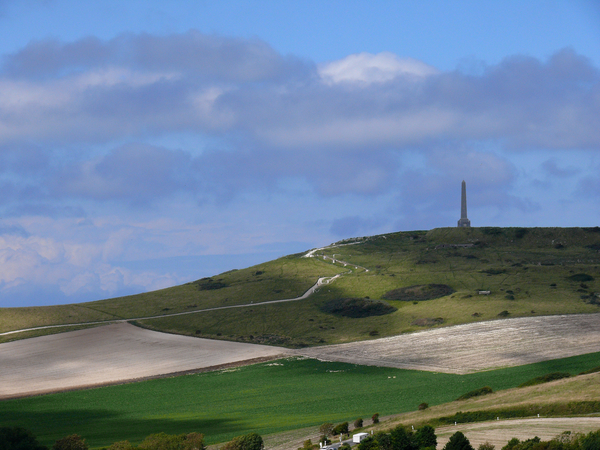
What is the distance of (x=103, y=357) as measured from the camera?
109 meters

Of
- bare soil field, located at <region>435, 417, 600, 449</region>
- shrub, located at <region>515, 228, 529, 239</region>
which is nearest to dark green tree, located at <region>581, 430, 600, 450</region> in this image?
bare soil field, located at <region>435, 417, 600, 449</region>

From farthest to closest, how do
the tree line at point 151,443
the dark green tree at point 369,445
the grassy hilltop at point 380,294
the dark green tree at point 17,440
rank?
1. the grassy hilltop at point 380,294
2. the dark green tree at point 17,440
3. the tree line at point 151,443
4. the dark green tree at point 369,445

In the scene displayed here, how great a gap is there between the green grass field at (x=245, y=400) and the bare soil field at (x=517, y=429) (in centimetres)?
844

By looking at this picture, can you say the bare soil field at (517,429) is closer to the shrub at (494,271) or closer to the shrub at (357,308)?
the shrub at (357,308)

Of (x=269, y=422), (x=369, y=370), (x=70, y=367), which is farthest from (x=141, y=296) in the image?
(x=269, y=422)

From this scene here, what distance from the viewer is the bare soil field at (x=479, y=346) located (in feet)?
297

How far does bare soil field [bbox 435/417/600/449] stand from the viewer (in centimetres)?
4669

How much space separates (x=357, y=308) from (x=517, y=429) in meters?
80.1

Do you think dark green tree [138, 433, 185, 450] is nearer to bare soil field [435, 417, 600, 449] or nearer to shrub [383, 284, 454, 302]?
bare soil field [435, 417, 600, 449]

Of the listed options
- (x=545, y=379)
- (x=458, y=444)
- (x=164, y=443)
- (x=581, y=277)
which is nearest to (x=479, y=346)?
(x=545, y=379)

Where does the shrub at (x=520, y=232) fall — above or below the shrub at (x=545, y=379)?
above

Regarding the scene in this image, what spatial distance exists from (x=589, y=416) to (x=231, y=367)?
61.0 metres

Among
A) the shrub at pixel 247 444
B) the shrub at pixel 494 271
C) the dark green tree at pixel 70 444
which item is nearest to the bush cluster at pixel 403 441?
the shrub at pixel 247 444

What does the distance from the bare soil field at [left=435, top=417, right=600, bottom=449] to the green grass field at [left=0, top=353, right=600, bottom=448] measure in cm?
844
